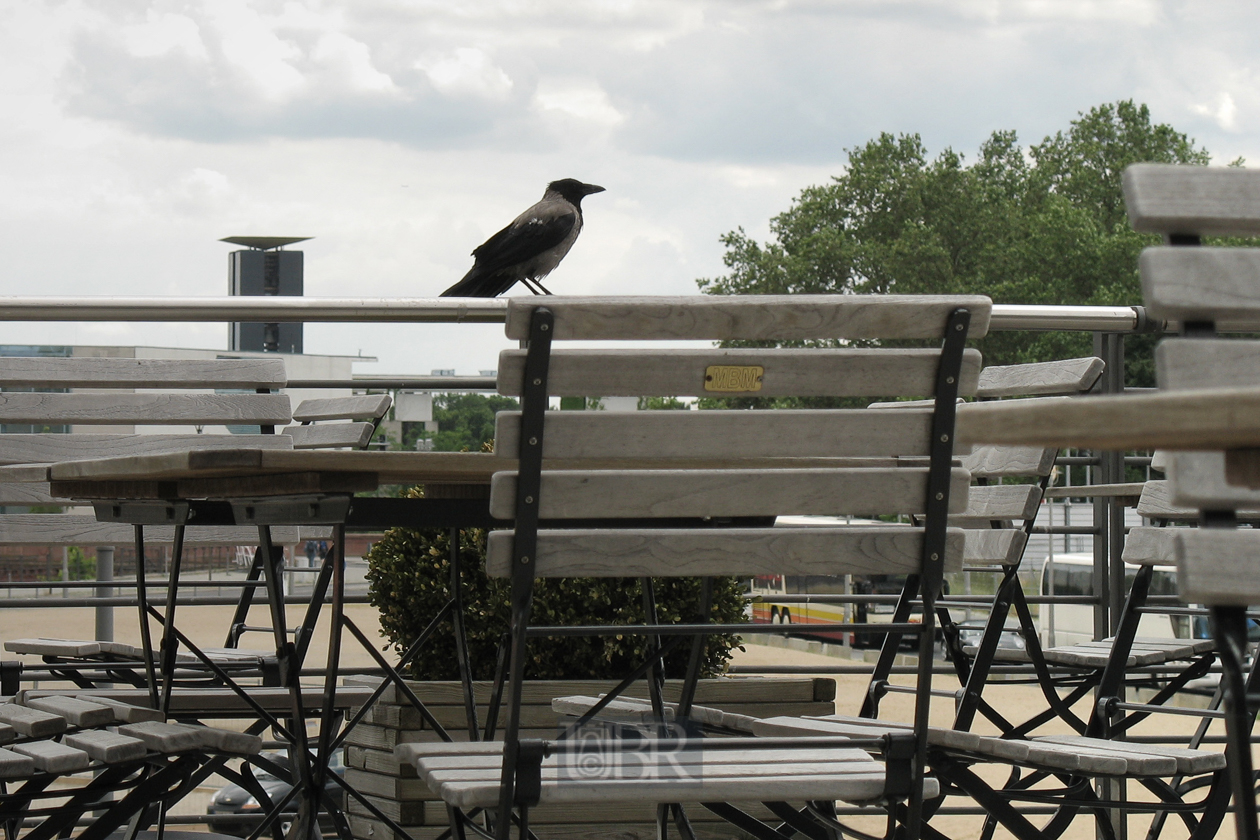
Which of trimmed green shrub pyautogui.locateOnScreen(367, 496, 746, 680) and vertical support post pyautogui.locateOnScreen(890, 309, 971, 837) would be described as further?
trimmed green shrub pyautogui.locateOnScreen(367, 496, 746, 680)

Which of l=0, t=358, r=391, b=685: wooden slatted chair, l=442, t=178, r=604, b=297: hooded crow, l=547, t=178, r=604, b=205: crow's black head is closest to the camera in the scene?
l=0, t=358, r=391, b=685: wooden slatted chair

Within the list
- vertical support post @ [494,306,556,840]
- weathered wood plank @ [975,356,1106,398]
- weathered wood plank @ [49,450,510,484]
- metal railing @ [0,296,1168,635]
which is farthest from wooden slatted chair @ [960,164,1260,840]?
metal railing @ [0,296,1168,635]

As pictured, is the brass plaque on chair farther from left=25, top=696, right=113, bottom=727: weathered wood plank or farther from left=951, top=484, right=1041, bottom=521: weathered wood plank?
left=951, top=484, right=1041, bottom=521: weathered wood plank

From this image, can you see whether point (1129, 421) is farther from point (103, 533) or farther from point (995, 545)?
point (103, 533)

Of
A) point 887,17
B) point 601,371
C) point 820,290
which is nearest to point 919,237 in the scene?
point 820,290

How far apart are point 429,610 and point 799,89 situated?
81932mm

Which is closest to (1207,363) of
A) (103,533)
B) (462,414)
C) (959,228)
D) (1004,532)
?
(1004,532)

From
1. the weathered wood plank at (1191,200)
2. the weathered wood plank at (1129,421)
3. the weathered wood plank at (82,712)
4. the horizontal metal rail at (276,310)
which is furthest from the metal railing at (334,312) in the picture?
the weathered wood plank at (1129,421)

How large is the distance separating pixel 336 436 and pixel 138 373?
59cm

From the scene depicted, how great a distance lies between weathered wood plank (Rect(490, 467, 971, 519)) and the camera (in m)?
1.58

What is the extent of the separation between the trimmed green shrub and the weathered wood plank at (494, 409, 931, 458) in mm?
1676

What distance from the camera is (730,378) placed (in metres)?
1.59

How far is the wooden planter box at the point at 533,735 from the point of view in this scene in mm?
2969

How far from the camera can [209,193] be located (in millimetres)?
103375
